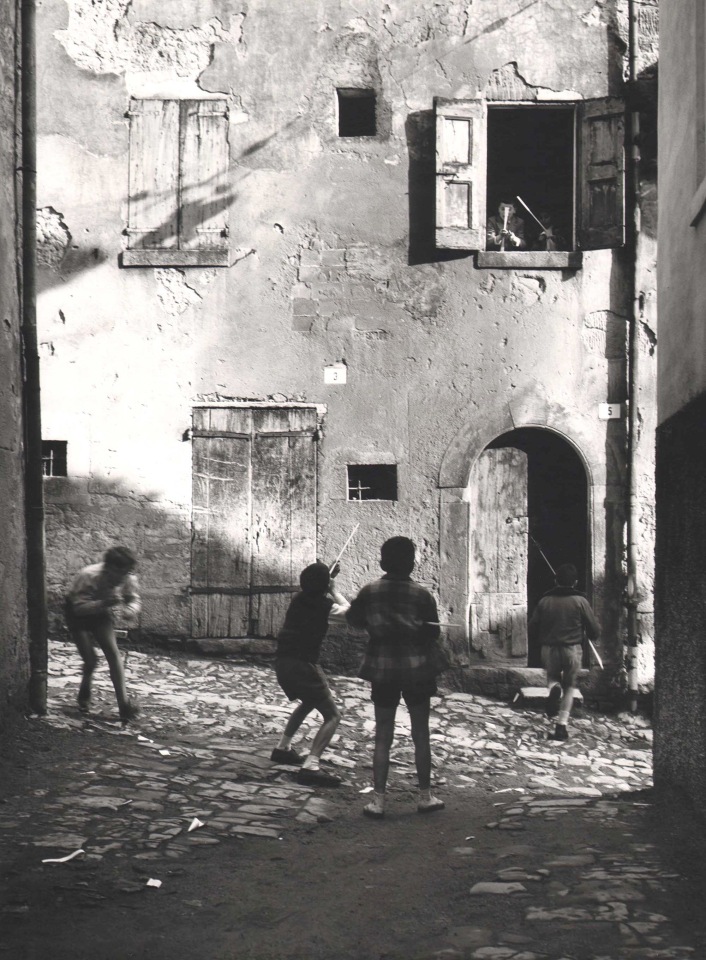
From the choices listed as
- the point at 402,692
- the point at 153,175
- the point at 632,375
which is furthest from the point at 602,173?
the point at 402,692

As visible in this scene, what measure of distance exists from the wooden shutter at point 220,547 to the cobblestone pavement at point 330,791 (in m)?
0.49

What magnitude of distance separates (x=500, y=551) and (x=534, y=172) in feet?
13.9

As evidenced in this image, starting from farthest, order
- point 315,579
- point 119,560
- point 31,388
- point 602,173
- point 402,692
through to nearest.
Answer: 1. point 602,173
2. point 31,388
3. point 119,560
4. point 315,579
5. point 402,692

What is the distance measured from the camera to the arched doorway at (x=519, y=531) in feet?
33.6

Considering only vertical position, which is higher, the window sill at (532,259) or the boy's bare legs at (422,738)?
the window sill at (532,259)

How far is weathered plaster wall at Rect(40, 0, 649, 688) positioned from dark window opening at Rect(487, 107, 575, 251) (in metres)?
0.44

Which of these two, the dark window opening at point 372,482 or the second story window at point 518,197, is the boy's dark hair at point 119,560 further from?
the second story window at point 518,197

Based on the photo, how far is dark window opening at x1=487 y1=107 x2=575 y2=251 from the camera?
1038 cm

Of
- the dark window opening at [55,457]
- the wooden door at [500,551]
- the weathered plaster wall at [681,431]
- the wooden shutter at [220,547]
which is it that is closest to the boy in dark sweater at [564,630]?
the wooden door at [500,551]

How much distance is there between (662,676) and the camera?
20.2ft

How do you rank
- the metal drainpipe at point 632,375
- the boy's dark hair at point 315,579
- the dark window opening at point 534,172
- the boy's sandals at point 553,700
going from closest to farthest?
the boy's dark hair at point 315,579
the boy's sandals at point 553,700
the metal drainpipe at point 632,375
the dark window opening at point 534,172

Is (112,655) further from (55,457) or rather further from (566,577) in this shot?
(566,577)

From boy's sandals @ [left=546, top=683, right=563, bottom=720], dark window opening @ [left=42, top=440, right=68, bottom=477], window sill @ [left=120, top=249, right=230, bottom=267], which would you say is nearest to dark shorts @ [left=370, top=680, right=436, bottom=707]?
boy's sandals @ [left=546, top=683, right=563, bottom=720]

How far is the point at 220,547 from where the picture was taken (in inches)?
390
